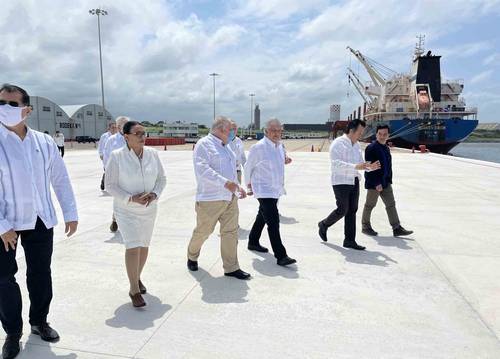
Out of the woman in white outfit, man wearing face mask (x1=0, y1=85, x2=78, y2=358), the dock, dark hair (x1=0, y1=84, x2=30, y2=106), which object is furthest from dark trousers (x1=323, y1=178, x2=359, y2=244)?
dark hair (x1=0, y1=84, x2=30, y2=106)

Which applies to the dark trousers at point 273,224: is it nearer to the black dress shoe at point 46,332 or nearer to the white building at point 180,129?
the black dress shoe at point 46,332

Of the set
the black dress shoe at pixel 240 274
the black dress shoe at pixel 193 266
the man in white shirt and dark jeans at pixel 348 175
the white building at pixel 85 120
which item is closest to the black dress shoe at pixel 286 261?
the black dress shoe at pixel 240 274

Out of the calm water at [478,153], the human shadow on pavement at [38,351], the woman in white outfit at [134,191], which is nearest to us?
the human shadow on pavement at [38,351]

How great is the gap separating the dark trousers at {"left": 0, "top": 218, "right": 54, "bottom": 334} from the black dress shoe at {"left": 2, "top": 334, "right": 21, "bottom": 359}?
0.11 feet

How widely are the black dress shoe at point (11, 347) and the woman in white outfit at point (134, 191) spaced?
0.89m

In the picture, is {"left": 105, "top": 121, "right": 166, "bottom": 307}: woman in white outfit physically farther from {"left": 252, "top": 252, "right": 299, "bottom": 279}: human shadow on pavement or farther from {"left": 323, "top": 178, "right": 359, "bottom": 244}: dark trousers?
{"left": 323, "top": 178, "right": 359, "bottom": 244}: dark trousers

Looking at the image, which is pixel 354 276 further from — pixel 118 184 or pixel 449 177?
pixel 449 177

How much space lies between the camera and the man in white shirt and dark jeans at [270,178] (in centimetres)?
420

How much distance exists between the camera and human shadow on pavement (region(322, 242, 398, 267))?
4.38 metres

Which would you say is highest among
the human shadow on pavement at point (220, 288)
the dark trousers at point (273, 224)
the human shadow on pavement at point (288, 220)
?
the dark trousers at point (273, 224)

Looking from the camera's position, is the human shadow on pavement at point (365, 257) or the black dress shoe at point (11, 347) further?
the human shadow on pavement at point (365, 257)

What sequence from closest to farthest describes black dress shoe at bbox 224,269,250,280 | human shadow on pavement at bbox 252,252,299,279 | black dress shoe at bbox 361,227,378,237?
black dress shoe at bbox 224,269,250,280 → human shadow on pavement at bbox 252,252,299,279 → black dress shoe at bbox 361,227,378,237

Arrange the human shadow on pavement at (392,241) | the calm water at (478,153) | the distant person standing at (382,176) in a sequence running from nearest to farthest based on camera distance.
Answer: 1. the human shadow on pavement at (392,241)
2. the distant person standing at (382,176)
3. the calm water at (478,153)

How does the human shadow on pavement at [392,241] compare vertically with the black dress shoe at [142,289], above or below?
below
